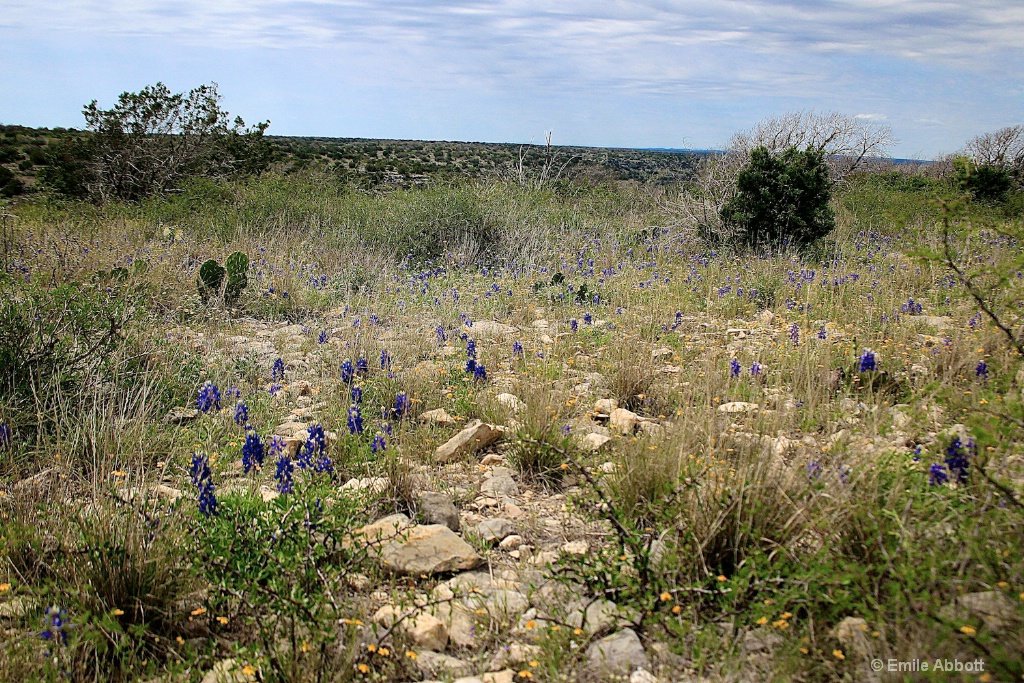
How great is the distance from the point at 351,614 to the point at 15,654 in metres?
0.98

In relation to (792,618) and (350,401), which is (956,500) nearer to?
(792,618)

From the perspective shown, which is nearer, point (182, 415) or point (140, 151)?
point (182, 415)

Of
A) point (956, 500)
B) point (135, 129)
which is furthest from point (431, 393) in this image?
point (135, 129)

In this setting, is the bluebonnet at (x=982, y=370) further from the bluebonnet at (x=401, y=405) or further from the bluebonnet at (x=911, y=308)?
the bluebonnet at (x=401, y=405)

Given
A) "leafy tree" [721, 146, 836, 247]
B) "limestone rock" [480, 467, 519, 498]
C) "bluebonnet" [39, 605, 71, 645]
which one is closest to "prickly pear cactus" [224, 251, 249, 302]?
"limestone rock" [480, 467, 519, 498]

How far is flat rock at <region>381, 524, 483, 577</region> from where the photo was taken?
2516 mm

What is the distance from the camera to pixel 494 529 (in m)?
2.86

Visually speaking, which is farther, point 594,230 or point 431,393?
point 594,230

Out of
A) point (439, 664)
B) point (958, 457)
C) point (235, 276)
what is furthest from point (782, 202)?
point (439, 664)

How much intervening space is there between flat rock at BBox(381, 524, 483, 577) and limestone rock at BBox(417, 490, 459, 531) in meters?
0.15

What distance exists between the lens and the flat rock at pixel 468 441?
3516mm

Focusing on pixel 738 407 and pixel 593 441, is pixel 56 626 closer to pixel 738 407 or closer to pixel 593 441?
pixel 593 441

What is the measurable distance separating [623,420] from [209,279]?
15.5 ft

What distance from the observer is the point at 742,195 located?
9.70 metres
